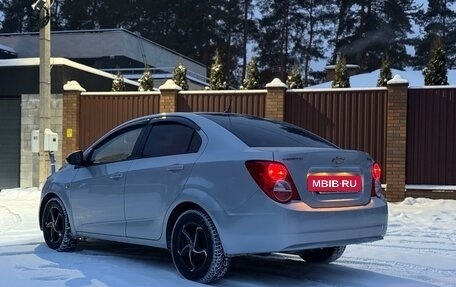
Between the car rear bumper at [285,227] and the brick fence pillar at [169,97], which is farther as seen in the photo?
the brick fence pillar at [169,97]

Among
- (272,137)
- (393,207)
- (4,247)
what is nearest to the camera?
(272,137)

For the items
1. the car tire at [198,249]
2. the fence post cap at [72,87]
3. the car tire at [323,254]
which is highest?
the fence post cap at [72,87]

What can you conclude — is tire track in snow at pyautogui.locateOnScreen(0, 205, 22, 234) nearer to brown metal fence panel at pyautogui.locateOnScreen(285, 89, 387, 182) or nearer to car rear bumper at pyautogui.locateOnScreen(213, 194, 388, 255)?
car rear bumper at pyautogui.locateOnScreen(213, 194, 388, 255)

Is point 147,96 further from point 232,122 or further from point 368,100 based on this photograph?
point 232,122

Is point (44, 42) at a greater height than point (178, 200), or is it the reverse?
point (44, 42)

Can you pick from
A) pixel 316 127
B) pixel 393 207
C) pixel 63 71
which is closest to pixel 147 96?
pixel 63 71

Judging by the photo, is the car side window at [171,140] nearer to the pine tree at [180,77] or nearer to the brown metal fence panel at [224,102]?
the brown metal fence panel at [224,102]

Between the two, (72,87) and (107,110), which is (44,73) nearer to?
(72,87)

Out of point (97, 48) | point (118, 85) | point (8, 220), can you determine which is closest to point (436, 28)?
point (97, 48)

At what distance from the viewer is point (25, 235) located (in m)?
8.29

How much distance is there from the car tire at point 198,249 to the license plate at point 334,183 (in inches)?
36.8

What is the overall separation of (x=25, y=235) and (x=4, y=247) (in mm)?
979

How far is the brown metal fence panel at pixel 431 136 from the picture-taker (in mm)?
12086

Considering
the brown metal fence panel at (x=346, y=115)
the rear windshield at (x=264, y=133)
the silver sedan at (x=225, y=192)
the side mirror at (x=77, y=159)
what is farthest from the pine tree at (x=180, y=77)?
the rear windshield at (x=264, y=133)
